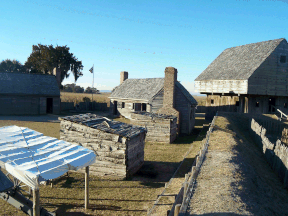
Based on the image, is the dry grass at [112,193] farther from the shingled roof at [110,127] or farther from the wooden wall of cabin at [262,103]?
the wooden wall of cabin at [262,103]

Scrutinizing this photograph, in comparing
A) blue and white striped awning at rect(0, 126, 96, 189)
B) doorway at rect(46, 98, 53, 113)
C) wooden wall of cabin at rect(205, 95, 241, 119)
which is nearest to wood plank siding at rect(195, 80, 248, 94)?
wooden wall of cabin at rect(205, 95, 241, 119)

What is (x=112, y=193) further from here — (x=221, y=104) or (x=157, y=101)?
(x=221, y=104)

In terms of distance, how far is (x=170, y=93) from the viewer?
66.8 ft

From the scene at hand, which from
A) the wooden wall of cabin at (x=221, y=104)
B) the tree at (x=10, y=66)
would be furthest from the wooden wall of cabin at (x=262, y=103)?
the tree at (x=10, y=66)

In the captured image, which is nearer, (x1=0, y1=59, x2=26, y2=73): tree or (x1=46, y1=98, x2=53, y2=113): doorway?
(x1=46, y1=98, x2=53, y2=113): doorway

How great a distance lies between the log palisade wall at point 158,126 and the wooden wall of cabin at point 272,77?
12.9 meters

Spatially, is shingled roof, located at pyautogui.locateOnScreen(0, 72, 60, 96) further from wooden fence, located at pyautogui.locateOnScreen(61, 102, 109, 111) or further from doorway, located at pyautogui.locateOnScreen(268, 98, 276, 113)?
doorway, located at pyautogui.locateOnScreen(268, 98, 276, 113)

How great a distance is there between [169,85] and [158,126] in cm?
467

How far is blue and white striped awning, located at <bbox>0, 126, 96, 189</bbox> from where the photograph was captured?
5211mm

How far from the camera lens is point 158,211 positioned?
6582 millimetres

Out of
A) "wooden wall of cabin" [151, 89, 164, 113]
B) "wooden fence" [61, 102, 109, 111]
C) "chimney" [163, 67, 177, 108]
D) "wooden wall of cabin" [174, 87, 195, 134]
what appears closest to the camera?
"chimney" [163, 67, 177, 108]

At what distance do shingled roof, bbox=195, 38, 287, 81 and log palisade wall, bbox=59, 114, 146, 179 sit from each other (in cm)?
1950

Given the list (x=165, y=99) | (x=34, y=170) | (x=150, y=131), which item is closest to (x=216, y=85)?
(x=165, y=99)

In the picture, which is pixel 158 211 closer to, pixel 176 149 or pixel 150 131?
pixel 176 149
